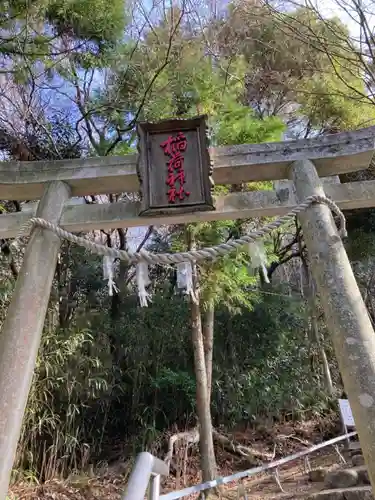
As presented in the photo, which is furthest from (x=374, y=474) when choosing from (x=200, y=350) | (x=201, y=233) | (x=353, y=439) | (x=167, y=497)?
(x=353, y=439)

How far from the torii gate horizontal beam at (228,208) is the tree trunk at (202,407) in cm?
183

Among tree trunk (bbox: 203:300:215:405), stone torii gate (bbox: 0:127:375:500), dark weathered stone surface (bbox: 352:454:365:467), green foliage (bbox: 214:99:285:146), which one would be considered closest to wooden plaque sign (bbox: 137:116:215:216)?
stone torii gate (bbox: 0:127:375:500)

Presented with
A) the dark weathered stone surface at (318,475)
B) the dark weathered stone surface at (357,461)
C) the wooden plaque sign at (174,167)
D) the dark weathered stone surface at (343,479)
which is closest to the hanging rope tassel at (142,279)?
the wooden plaque sign at (174,167)

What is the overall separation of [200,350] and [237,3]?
15.7ft

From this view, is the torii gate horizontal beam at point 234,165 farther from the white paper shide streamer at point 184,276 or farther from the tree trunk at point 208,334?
the tree trunk at point 208,334

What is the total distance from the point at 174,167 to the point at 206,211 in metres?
0.39

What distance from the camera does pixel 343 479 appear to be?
3.50m

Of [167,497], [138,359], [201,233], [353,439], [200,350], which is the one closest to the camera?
[167,497]

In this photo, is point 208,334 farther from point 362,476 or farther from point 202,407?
point 362,476

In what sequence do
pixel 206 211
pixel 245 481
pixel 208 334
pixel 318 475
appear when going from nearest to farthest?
pixel 206 211, pixel 318 475, pixel 245 481, pixel 208 334

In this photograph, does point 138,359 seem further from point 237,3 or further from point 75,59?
point 237,3

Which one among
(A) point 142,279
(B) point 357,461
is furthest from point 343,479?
(A) point 142,279

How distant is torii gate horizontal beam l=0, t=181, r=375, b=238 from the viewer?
264 cm

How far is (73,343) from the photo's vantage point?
5.19m
